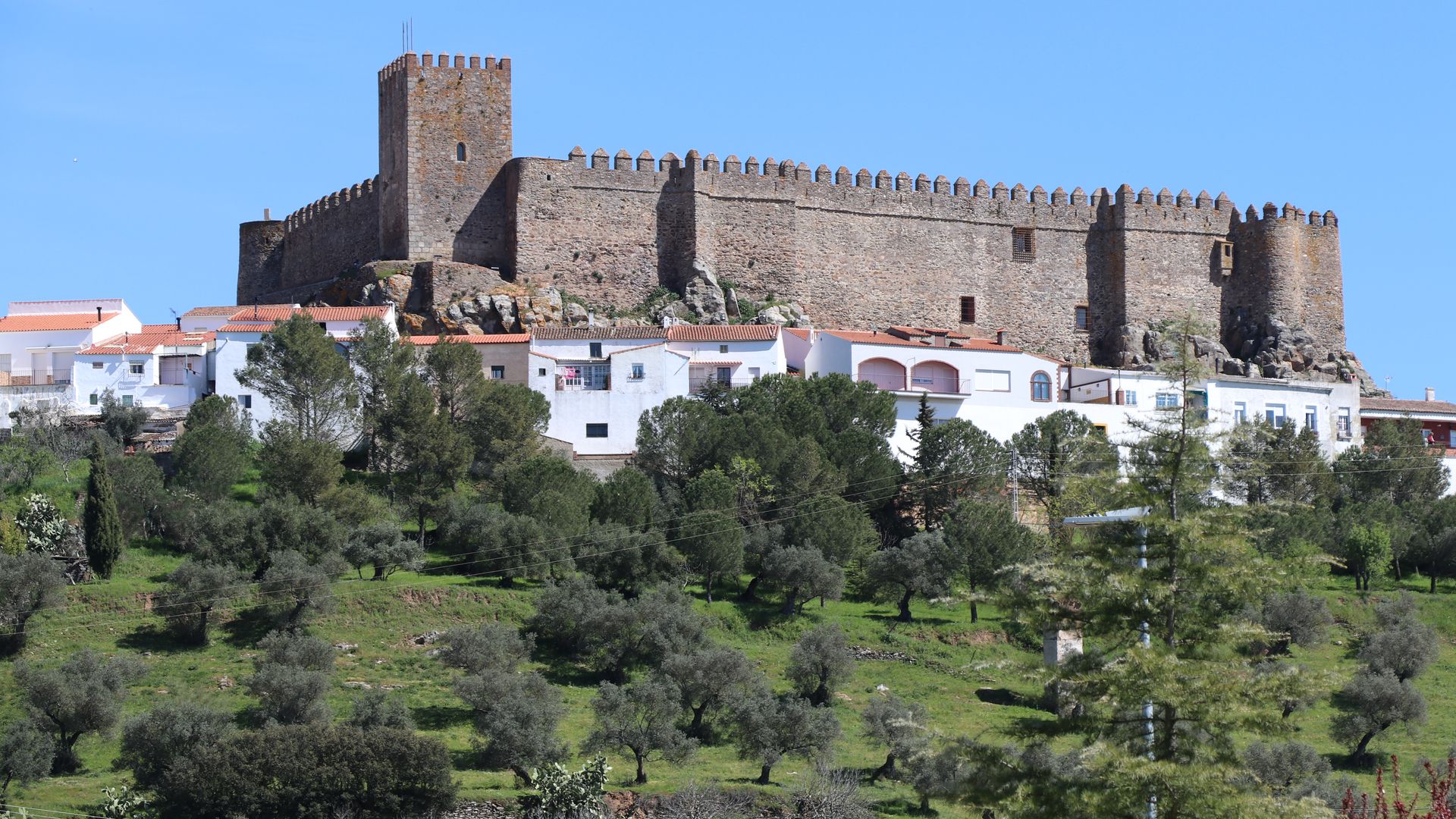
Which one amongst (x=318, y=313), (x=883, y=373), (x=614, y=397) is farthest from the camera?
(x=883, y=373)

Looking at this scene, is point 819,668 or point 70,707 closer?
point 70,707

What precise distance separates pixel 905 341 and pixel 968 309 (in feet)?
23.1

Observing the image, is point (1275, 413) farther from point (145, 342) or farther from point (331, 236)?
point (145, 342)

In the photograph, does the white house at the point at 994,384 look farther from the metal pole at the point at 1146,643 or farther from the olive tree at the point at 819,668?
the metal pole at the point at 1146,643

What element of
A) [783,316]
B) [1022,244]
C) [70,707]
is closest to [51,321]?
[783,316]

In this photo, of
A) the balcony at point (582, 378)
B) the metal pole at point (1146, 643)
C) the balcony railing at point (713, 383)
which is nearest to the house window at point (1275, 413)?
the balcony railing at point (713, 383)

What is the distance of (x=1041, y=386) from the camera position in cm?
5831

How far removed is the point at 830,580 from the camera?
43438mm

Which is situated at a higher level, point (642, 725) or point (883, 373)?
point (883, 373)

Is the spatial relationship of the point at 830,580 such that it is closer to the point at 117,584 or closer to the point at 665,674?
the point at 665,674

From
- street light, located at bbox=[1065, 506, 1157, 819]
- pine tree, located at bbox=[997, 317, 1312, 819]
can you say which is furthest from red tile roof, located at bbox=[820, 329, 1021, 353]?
pine tree, located at bbox=[997, 317, 1312, 819]

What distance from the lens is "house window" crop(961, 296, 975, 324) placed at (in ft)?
209

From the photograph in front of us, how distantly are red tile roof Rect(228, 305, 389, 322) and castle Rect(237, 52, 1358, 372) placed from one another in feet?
10.2

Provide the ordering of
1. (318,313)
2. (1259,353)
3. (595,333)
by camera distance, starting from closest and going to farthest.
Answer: (595,333) → (318,313) → (1259,353)
